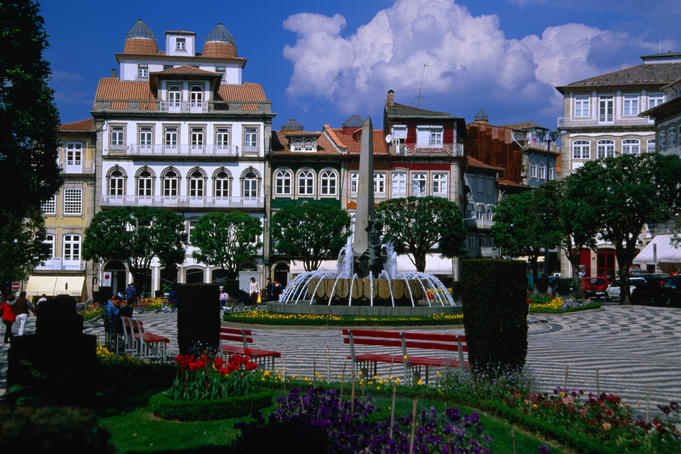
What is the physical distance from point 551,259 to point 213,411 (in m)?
59.3

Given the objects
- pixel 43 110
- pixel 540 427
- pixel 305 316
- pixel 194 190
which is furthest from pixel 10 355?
pixel 194 190

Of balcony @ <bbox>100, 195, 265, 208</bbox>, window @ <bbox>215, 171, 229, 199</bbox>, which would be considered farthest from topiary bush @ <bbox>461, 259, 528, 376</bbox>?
window @ <bbox>215, 171, 229, 199</bbox>

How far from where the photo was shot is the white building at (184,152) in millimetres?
52156

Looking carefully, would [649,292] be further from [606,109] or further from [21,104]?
[21,104]

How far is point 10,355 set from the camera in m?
8.54

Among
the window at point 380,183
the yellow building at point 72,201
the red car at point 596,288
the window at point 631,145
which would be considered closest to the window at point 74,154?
the yellow building at point 72,201

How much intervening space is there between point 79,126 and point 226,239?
15955 mm

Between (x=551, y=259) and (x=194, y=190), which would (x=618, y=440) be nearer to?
(x=194, y=190)

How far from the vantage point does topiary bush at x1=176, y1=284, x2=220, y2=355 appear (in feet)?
47.5

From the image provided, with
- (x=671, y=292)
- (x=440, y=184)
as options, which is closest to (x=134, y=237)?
(x=440, y=184)

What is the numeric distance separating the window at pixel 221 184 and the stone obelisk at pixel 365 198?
2515 centimetres

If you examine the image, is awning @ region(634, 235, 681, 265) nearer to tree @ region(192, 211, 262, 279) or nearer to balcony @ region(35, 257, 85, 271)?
tree @ region(192, 211, 262, 279)

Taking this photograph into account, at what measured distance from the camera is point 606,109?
60281mm

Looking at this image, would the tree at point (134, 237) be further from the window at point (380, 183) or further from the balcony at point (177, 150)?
the window at point (380, 183)
